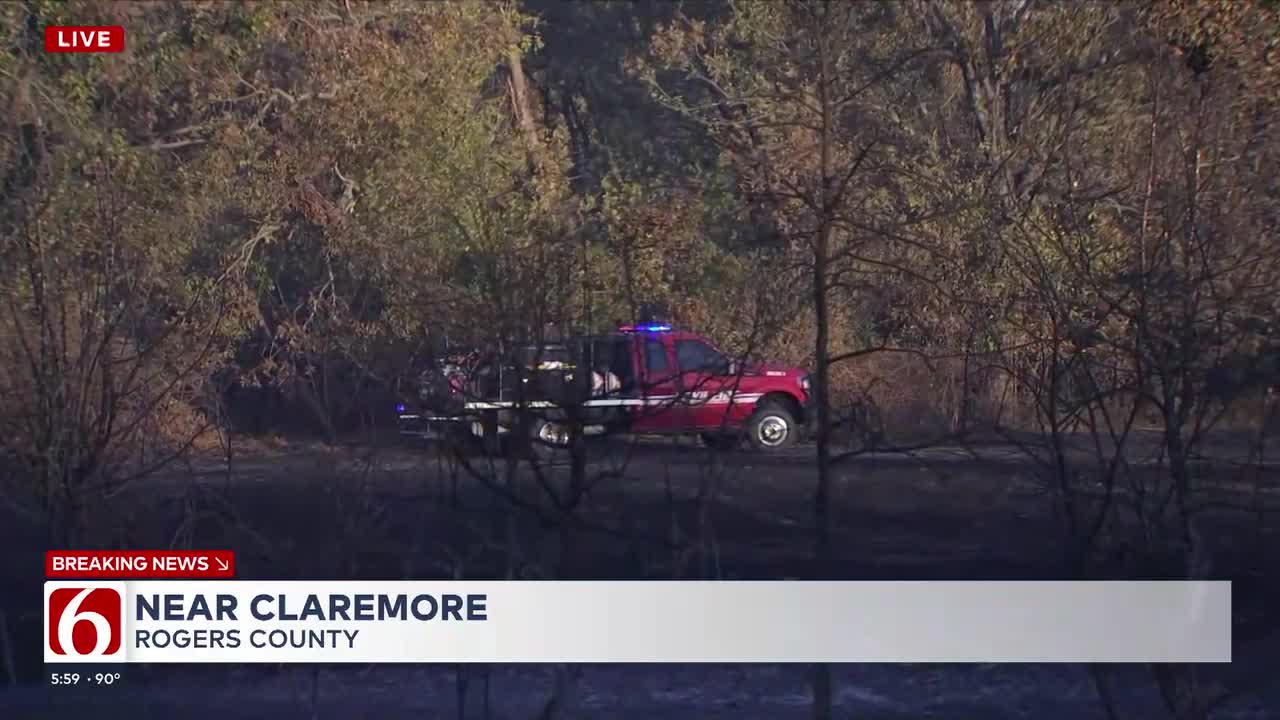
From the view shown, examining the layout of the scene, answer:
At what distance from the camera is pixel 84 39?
7840 mm

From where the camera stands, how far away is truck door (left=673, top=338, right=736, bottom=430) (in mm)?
6211

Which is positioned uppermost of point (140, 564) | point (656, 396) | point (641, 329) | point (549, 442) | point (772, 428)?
point (641, 329)

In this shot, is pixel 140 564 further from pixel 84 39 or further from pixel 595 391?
pixel 84 39

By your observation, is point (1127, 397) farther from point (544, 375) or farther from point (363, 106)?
point (363, 106)

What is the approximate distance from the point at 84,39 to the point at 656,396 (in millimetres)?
4155

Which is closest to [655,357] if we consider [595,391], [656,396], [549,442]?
[656,396]

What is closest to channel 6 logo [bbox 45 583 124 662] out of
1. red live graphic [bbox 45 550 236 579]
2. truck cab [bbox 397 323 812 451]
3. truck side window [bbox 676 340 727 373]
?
red live graphic [bbox 45 550 236 579]

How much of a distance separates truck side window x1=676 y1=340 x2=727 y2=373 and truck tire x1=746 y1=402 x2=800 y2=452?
0.65m

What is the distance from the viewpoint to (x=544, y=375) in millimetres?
5961

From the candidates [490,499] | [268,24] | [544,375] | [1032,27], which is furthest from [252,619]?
[268,24]

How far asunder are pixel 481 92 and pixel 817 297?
897cm

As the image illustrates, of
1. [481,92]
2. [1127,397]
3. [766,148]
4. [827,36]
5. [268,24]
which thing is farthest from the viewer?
[481,92]

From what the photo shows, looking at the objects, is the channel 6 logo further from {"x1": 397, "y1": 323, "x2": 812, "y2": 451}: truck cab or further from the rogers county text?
{"x1": 397, "y1": 323, "x2": 812, "y2": 451}: truck cab

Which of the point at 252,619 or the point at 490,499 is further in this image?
the point at 252,619
